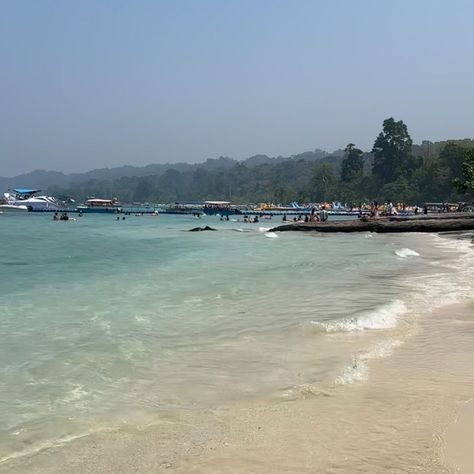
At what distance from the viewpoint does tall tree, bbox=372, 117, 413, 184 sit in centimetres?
13600

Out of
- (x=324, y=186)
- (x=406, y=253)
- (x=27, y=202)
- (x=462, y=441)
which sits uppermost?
(x=324, y=186)

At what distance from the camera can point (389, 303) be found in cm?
1116

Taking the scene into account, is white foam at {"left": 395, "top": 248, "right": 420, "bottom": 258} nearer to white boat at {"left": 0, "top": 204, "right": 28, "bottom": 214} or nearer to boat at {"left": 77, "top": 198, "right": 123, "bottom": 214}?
boat at {"left": 77, "top": 198, "right": 123, "bottom": 214}

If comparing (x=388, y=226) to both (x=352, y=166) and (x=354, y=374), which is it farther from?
(x=352, y=166)

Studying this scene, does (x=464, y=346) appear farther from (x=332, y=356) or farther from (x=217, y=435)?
(x=217, y=435)

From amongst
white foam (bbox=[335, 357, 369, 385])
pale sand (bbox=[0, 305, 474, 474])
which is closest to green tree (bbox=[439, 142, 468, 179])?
white foam (bbox=[335, 357, 369, 385])

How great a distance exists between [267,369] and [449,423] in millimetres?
2541

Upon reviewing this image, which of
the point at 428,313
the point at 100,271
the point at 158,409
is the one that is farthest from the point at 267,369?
the point at 100,271

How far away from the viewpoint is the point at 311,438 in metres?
4.65

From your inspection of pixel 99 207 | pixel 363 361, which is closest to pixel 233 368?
pixel 363 361

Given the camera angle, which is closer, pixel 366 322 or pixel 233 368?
pixel 233 368

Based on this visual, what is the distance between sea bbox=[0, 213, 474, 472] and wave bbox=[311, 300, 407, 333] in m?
0.03

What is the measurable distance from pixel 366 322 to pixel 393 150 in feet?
445

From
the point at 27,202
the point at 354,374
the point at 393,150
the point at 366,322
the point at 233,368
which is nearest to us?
the point at 354,374
